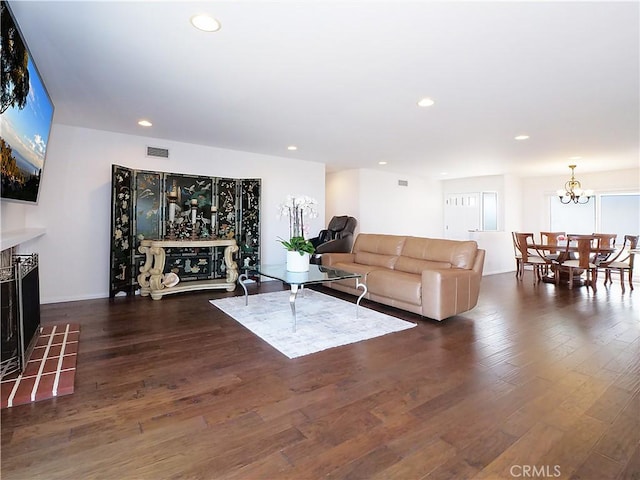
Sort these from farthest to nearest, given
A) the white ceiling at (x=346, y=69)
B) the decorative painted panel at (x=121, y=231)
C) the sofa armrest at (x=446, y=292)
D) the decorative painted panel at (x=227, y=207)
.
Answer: the decorative painted panel at (x=227, y=207) → the decorative painted panel at (x=121, y=231) → the sofa armrest at (x=446, y=292) → the white ceiling at (x=346, y=69)

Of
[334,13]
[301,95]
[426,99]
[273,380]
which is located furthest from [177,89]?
[273,380]


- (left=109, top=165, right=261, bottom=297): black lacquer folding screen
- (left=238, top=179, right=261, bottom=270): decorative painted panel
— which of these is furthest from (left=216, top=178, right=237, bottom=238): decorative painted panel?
(left=238, top=179, right=261, bottom=270): decorative painted panel

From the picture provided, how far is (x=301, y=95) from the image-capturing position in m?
3.19

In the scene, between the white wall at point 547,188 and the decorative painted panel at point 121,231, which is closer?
the decorative painted panel at point 121,231

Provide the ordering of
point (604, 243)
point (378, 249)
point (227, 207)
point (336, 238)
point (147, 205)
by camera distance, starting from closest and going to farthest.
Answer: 1. point (147, 205)
2. point (378, 249)
3. point (227, 207)
4. point (604, 243)
5. point (336, 238)

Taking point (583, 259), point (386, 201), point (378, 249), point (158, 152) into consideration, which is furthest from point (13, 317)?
point (583, 259)

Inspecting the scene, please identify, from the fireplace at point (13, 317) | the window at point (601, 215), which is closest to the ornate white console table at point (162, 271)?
the fireplace at point (13, 317)

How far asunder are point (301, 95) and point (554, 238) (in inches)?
252

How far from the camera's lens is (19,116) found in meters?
2.12

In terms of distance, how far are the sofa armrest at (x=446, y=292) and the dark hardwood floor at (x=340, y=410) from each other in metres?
0.36

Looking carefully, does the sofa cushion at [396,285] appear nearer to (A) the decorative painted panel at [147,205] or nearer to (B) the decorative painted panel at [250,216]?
(B) the decorative painted panel at [250,216]

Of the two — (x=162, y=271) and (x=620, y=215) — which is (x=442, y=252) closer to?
(x=162, y=271)

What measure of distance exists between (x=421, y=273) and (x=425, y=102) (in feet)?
6.70

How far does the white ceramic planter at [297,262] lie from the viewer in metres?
3.81
